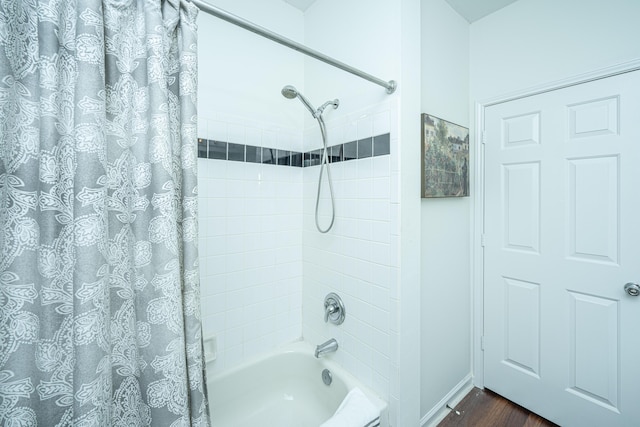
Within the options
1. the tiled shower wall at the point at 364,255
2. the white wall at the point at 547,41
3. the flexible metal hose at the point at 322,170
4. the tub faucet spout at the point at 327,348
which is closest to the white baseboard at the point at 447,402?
the tiled shower wall at the point at 364,255

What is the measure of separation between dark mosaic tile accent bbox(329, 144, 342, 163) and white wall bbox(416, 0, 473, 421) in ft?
1.77

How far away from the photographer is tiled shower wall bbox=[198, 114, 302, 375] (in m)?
1.50

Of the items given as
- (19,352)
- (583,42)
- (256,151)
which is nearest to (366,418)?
(19,352)

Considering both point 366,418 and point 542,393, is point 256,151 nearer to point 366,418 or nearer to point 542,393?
point 366,418

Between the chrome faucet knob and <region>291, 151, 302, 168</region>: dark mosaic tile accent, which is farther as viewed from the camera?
<region>291, 151, 302, 168</region>: dark mosaic tile accent

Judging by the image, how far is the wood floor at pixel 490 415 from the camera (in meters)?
1.59

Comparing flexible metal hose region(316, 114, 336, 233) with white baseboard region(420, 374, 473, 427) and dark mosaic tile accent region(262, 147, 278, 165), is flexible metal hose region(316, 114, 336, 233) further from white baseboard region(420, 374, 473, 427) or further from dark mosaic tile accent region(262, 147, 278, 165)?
white baseboard region(420, 374, 473, 427)

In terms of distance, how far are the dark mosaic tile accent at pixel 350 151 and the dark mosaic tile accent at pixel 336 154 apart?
35mm

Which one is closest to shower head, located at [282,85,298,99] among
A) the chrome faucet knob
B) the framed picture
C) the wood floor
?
the framed picture

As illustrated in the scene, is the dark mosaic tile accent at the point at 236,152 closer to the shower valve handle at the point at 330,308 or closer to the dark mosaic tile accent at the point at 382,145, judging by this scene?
the dark mosaic tile accent at the point at 382,145

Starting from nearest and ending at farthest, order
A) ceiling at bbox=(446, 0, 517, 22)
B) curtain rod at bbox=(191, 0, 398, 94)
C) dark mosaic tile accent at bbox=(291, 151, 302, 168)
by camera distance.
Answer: curtain rod at bbox=(191, 0, 398, 94) → ceiling at bbox=(446, 0, 517, 22) → dark mosaic tile accent at bbox=(291, 151, 302, 168)

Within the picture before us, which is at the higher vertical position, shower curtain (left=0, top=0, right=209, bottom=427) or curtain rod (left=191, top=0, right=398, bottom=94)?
curtain rod (left=191, top=0, right=398, bottom=94)

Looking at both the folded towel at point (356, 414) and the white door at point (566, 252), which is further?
the white door at point (566, 252)

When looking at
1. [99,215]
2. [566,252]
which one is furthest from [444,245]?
[99,215]
